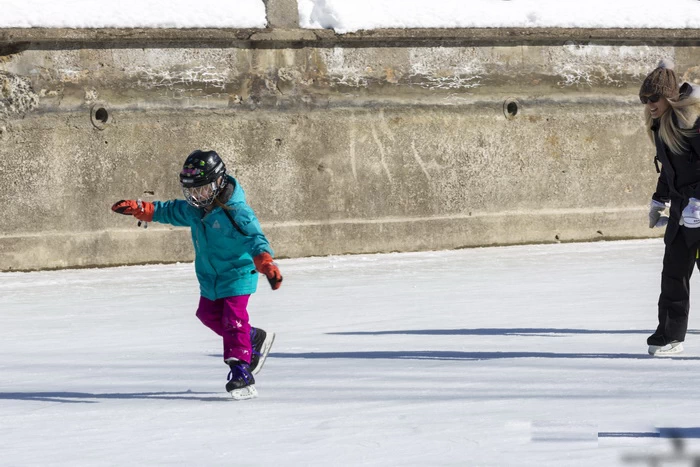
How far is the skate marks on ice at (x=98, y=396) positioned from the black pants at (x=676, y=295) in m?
2.25

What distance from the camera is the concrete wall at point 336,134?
11570 millimetres

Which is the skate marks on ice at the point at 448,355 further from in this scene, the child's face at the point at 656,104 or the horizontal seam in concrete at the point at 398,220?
the horizontal seam in concrete at the point at 398,220

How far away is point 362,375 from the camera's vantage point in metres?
5.72

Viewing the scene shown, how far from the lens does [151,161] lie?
11805mm

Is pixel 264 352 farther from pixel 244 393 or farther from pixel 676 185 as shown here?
pixel 676 185

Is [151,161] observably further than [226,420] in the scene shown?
Yes

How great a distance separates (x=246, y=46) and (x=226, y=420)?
7939mm

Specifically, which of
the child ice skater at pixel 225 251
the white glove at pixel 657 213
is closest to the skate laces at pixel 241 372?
the child ice skater at pixel 225 251

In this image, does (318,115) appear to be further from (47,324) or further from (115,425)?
(115,425)

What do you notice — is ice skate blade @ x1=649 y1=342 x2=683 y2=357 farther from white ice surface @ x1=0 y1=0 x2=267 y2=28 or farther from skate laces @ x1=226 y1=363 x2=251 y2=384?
white ice surface @ x1=0 y1=0 x2=267 y2=28

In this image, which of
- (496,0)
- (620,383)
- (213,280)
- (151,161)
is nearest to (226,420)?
(213,280)

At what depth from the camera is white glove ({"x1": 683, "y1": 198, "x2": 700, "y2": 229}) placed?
19.5ft

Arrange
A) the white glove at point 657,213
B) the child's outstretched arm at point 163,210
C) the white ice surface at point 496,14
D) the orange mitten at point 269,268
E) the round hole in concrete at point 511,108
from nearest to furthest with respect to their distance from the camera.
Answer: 1. the orange mitten at point 269,268
2. the child's outstretched arm at point 163,210
3. the white glove at point 657,213
4. the white ice surface at point 496,14
5. the round hole in concrete at point 511,108

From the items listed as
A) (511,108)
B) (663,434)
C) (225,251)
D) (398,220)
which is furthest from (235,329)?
(511,108)
